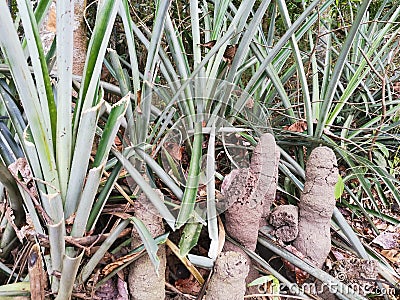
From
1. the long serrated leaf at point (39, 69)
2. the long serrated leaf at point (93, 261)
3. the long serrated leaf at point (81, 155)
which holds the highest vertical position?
the long serrated leaf at point (39, 69)

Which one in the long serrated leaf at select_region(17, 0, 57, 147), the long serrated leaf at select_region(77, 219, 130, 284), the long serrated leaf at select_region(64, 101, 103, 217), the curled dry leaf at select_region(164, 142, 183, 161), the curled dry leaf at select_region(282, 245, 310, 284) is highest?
the long serrated leaf at select_region(17, 0, 57, 147)

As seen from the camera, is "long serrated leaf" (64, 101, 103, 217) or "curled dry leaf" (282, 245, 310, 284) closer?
"long serrated leaf" (64, 101, 103, 217)

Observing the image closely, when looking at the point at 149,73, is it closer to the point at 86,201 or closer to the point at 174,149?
the point at 174,149

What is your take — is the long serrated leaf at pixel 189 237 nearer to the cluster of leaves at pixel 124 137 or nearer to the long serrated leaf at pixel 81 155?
the cluster of leaves at pixel 124 137

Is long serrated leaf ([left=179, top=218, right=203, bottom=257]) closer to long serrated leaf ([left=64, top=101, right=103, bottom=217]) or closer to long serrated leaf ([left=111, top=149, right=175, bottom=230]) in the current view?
long serrated leaf ([left=111, top=149, right=175, bottom=230])

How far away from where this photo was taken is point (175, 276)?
0.62 metres

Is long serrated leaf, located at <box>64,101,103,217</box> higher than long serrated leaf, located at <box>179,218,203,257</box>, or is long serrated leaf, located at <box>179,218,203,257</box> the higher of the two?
long serrated leaf, located at <box>64,101,103,217</box>

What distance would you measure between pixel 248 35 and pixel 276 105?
0.56 meters

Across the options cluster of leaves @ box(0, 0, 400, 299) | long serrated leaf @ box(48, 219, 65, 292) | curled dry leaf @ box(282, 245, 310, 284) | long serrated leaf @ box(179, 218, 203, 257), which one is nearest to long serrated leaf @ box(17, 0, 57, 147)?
cluster of leaves @ box(0, 0, 400, 299)

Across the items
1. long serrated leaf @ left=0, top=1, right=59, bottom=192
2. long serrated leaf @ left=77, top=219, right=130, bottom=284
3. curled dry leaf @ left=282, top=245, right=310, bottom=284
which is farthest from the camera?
curled dry leaf @ left=282, top=245, right=310, bottom=284

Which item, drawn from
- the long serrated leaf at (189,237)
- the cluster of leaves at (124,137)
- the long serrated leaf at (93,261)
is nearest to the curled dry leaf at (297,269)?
the cluster of leaves at (124,137)

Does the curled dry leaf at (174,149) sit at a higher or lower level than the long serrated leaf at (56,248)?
higher

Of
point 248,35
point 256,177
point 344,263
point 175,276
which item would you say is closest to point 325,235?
point 344,263

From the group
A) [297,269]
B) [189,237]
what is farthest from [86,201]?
[297,269]
